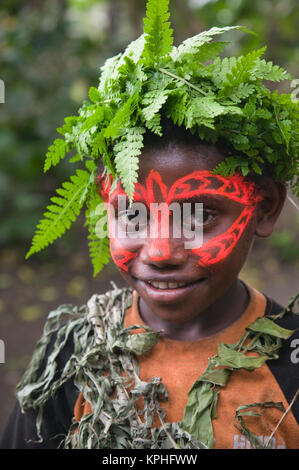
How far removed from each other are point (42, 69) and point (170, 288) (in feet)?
19.7

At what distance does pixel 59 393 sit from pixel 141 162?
43.7 inches

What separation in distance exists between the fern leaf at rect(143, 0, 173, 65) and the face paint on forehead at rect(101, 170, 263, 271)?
1.35 feet

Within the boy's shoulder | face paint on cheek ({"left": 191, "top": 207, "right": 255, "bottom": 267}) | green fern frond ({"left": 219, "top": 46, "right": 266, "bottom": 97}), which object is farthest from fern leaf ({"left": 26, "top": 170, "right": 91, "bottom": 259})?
the boy's shoulder

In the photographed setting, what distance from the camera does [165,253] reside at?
1.65 meters

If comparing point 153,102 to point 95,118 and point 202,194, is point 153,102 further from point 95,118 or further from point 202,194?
point 202,194

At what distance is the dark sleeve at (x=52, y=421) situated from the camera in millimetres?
2092

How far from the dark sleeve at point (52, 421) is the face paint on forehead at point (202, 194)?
2.30ft

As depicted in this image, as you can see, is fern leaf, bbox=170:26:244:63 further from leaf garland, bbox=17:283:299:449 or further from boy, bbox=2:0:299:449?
leaf garland, bbox=17:283:299:449

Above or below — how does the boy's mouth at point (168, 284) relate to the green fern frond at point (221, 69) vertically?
below

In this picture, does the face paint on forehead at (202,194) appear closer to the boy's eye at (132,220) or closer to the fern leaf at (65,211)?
the boy's eye at (132,220)

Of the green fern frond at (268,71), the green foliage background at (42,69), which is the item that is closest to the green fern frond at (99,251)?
the green fern frond at (268,71)

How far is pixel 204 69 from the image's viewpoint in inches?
66.1

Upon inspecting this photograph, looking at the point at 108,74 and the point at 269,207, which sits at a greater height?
the point at 108,74

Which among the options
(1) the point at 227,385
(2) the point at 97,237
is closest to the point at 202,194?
(2) the point at 97,237
